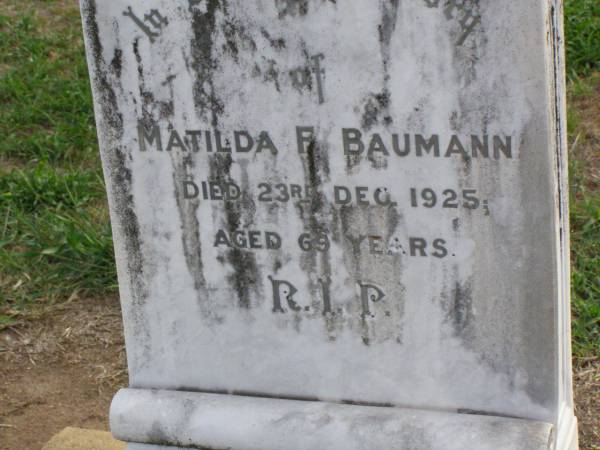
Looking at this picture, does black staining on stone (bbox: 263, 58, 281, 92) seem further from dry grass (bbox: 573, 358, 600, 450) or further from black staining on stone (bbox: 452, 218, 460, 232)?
dry grass (bbox: 573, 358, 600, 450)

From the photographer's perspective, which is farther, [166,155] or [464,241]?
[166,155]

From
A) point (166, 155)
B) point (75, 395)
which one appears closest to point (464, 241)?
point (166, 155)

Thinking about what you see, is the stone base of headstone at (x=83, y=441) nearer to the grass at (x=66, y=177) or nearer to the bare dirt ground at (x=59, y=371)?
the bare dirt ground at (x=59, y=371)

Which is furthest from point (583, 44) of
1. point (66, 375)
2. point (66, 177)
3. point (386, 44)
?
point (386, 44)

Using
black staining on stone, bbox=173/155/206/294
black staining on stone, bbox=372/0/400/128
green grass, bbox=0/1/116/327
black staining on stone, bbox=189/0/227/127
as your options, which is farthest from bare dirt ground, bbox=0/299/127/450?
black staining on stone, bbox=372/0/400/128

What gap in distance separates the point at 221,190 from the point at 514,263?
2.20 ft

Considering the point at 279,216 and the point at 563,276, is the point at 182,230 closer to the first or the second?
the point at 279,216

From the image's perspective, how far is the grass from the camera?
3.74 meters

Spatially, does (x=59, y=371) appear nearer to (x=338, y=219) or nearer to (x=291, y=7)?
(x=338, y=219)

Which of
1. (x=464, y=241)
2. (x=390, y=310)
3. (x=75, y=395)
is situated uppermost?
(x=464, y=241)

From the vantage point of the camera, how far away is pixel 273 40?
212 cm

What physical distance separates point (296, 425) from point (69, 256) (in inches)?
72.5

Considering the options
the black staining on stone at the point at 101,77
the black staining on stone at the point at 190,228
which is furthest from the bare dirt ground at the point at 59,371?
the black staining on stone at the point at 101,77

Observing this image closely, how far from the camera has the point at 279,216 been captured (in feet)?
7.47
